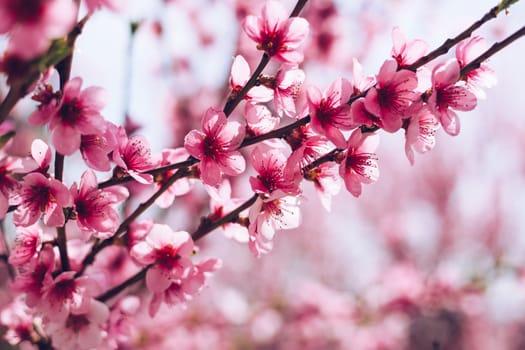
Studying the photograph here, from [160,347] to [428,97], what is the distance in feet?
9.11

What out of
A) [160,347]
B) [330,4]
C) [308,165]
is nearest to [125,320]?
[308,165]

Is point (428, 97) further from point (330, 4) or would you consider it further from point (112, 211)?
point (330, 4)

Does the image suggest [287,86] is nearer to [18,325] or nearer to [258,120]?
[258,120]

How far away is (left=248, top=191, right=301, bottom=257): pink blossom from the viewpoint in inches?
44.3

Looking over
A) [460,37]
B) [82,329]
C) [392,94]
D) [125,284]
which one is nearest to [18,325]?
[82,329]

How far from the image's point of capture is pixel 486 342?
23.7 ft

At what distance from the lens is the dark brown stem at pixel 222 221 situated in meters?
1.21

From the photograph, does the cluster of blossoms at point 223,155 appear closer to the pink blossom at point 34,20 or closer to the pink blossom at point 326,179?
the pink blossom at point 326,179

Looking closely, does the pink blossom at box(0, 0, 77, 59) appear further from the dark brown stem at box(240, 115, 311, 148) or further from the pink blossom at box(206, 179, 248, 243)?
the pink blossom at box(206, 179, 248, 243)

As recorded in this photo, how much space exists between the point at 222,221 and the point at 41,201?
1.36ft

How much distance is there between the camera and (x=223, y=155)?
112 cm

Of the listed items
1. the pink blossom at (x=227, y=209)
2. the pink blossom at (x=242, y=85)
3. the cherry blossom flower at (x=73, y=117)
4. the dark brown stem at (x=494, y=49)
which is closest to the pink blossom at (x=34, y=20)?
the cherry blossom flower at (x=73, y=117)

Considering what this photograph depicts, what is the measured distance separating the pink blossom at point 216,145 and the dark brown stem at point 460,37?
41 cm

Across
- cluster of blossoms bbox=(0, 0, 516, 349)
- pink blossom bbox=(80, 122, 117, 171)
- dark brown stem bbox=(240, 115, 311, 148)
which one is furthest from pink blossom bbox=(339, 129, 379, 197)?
pink blossom bbox=(80, 122, 117, 171)
